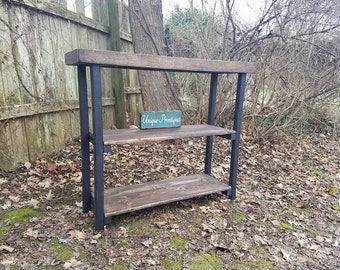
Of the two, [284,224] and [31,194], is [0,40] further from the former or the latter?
[284,224]

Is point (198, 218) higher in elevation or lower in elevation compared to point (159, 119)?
lower

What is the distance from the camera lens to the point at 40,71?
9.98 feet

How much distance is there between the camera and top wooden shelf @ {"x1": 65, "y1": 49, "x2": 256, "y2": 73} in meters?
1.68

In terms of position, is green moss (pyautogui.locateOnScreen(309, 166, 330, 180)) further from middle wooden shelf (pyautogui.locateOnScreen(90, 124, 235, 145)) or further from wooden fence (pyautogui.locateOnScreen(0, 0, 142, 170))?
wooden fence (pyautogui.locateOnScreen(0, 0, 142, 170))

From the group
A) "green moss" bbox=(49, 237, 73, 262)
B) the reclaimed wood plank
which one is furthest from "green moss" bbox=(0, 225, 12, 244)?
the reclaimed wood plank

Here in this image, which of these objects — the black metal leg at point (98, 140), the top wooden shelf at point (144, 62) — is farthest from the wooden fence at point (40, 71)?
the black metal leg at point (98, 140)

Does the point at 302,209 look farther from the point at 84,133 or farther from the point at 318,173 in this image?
the point at 84,133

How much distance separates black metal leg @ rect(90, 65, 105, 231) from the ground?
173mm

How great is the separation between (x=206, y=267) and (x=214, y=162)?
2023 millimetres

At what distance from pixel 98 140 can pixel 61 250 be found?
825 mm

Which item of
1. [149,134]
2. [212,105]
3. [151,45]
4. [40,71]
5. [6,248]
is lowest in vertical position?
[6,248]

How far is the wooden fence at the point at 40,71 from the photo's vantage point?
265cm

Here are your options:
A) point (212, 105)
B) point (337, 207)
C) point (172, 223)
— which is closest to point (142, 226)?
point (172, 223)

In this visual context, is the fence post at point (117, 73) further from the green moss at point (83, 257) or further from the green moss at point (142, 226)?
the green moss at point (83, 257)
